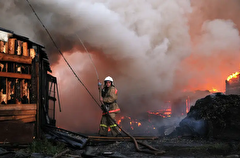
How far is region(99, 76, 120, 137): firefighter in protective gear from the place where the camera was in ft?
27.7

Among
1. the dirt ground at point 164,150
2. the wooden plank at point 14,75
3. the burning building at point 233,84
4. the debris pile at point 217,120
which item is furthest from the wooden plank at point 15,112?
the burning building at point 233,84

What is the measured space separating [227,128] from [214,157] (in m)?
3.63

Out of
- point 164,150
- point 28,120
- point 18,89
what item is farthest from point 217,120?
point 18,89

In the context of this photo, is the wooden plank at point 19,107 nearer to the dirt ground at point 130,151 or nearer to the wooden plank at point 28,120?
the wooden plank at point 28,120

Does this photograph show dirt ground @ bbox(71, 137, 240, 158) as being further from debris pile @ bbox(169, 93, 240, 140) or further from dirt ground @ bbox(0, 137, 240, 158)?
debris pile @ bbox(169, 93, 240, 140)

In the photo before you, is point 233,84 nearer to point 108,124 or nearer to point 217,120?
point 217,120

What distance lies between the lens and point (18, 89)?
715 cm

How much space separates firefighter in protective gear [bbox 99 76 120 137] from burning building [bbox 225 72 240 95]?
1676 centimetres

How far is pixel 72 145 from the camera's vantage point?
23.5ft

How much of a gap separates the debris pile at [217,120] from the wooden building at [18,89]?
19.7 ft

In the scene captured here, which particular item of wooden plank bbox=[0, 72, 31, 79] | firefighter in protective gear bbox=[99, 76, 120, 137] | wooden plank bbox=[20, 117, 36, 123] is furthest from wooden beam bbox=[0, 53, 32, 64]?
firefighter in protective gear bbox=[99, 76, 120, 137]

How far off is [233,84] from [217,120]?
1503cm

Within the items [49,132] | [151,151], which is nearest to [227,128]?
[151,151]

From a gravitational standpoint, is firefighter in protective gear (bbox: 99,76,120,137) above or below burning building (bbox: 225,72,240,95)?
below
